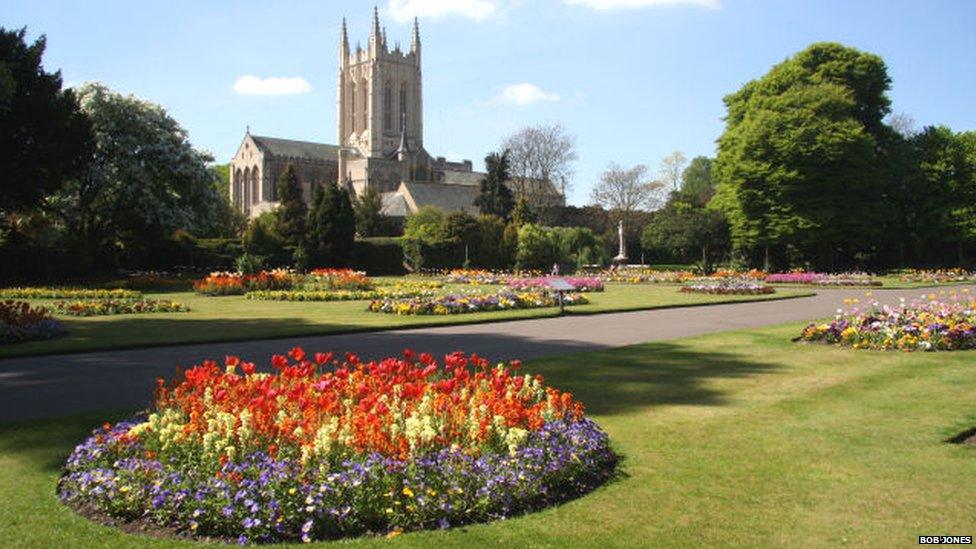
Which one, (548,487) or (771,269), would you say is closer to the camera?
(548,487)

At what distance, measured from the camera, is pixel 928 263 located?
50688 millimetres

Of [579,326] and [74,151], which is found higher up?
[74,151]

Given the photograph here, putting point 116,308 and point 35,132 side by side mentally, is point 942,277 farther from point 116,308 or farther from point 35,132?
point 35,132

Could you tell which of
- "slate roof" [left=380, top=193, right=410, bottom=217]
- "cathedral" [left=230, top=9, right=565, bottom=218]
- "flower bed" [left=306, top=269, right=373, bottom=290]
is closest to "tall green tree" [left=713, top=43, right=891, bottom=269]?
"flower bed" [left=306, top=269, right=373, bottom=290]

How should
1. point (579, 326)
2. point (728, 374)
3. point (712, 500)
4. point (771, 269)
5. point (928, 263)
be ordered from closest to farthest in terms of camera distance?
1. point (712, 500)
2. point (728, 374)
3. point (579, 326)
4. point (771, 269)
5. point (928, 263)

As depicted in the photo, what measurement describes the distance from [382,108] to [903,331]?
108262 millimetres

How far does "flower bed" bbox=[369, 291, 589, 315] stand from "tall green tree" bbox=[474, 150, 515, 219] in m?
45.4

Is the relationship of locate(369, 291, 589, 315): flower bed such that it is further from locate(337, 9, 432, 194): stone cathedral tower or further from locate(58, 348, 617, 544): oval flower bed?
locate(337, 9, 432, 194): stone cathedral tower

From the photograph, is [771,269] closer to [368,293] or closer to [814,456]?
[368,293]

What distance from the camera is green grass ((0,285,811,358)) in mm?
12969

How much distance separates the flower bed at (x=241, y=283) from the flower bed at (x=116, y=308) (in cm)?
667

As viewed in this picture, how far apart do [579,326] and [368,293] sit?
37.4 ft

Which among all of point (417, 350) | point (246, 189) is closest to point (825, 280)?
point (417, 350)

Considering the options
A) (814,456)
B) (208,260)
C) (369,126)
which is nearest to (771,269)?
(208,260)
